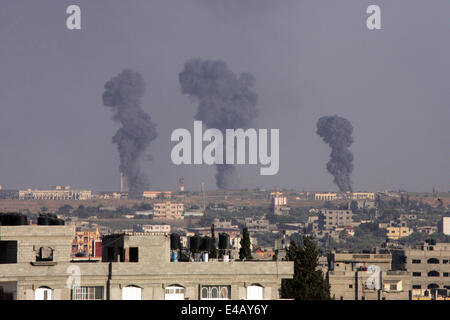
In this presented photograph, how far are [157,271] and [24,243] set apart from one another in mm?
6479

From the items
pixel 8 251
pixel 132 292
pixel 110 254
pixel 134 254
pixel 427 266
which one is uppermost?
pixel 8 251

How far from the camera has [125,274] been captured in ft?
174

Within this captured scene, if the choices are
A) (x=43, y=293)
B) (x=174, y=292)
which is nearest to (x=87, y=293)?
(x=43, y=293)

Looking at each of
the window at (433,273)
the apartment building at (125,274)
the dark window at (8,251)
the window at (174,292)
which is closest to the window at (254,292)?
the apartment building at (125,274)

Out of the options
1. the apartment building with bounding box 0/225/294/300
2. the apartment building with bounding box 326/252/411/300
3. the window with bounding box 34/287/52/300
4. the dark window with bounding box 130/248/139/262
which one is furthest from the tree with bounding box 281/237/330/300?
the apartment building with bounding box 326/252/411/300

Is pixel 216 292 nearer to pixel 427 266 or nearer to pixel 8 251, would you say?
pixel 8 251

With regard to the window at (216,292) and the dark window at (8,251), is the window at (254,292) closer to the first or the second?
the window at (216,292)

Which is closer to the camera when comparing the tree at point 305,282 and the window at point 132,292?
the window at point 132,292

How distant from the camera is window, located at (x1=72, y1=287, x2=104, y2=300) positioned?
51969 millimetres

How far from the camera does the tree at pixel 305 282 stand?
64.8m

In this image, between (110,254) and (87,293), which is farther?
(110,254)

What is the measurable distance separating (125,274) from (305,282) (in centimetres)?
1581
